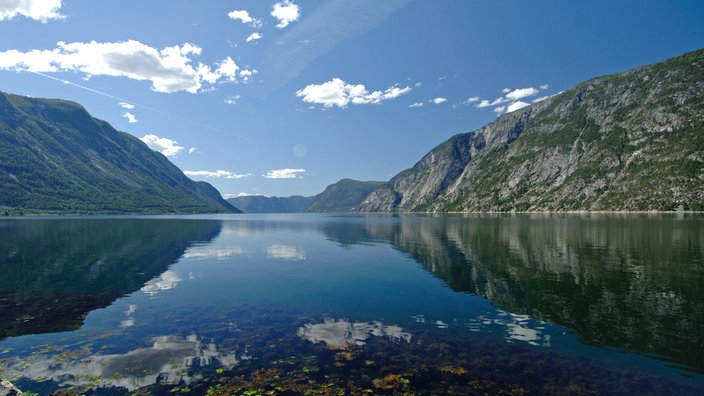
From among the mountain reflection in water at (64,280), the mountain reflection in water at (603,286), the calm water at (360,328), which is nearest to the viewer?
the calm water at (360,328)

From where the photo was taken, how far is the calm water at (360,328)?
1841cm

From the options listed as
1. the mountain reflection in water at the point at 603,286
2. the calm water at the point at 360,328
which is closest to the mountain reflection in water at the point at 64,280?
the calm water at the point at 360,328

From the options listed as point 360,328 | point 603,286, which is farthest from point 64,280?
point 603,286

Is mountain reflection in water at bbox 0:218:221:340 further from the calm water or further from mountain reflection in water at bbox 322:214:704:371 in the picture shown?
mountain reflection in water at bbox 322:214:704:371

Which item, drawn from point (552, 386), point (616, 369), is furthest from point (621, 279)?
point (552, 386)

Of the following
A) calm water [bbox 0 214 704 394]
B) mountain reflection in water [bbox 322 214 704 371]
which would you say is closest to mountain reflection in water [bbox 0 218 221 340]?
calm water [bbox 0 214 704 394]

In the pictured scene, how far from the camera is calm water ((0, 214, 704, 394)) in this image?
18406 millimetres

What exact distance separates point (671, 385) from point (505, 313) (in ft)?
43.7

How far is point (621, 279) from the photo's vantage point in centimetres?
4097

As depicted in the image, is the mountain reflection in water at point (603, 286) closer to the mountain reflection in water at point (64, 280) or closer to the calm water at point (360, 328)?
the calm water at point (360, 328)

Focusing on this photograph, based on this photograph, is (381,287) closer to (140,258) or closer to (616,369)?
(616,369)

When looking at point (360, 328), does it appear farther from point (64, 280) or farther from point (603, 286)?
point (64, 280)

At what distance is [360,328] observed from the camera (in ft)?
88.3

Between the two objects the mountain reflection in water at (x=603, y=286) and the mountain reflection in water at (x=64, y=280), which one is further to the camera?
the mountain reflection in water at (x=64, y=280)
